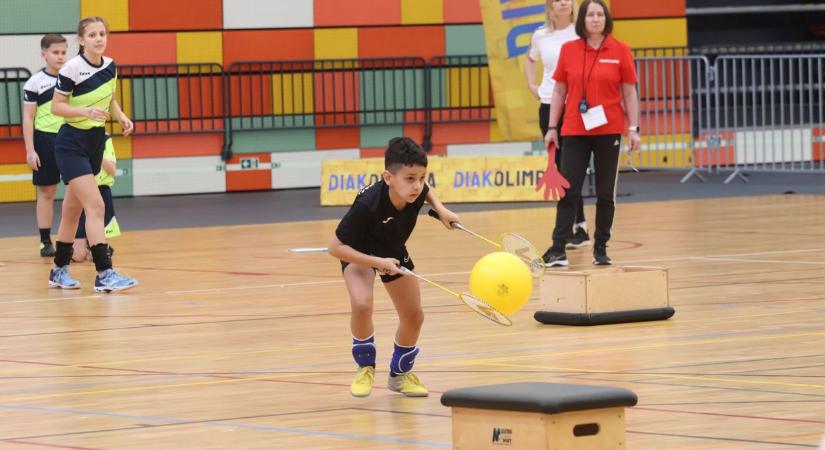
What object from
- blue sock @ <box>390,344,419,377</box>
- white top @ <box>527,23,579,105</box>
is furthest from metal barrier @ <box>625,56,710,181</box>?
blue sock @ <box>390,344,419,377</box>

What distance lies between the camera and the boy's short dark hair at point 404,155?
6.93 metres

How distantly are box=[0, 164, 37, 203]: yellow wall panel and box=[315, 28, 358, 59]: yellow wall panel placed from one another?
12.7 feet

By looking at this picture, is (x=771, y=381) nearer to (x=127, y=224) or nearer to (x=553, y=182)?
(x=553, y=182)

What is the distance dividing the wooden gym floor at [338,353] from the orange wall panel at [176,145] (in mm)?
5975

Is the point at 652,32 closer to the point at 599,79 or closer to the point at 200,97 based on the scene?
the point at 200,97

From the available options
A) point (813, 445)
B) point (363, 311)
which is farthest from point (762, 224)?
point (813, 445)

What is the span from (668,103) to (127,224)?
8612 millimetres

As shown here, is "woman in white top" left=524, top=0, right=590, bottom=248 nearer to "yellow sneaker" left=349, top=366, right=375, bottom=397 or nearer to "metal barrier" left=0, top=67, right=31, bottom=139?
"yellow sneaker" left=349, top=366, right=375, bottom=397

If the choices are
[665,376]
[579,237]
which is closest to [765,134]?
[579,237]

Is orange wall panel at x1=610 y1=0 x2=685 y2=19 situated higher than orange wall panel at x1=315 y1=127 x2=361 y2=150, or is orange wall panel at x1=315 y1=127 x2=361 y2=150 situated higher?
orange wall panel at x1=610 y1=0 x2=685 y2=19

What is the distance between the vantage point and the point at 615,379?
7.29 meters

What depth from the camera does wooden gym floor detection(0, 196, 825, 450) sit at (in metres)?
6.27

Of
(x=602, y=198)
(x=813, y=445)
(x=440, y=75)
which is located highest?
(x=440, y=75)

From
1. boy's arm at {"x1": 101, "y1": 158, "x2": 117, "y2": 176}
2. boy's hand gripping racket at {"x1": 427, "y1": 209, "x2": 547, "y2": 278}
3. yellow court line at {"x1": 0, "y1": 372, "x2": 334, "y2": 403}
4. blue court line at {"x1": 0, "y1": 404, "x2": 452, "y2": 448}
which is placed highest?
boy's arm at {"x1": 101, "y1": 158, "x2": 117, "y2": 176}
